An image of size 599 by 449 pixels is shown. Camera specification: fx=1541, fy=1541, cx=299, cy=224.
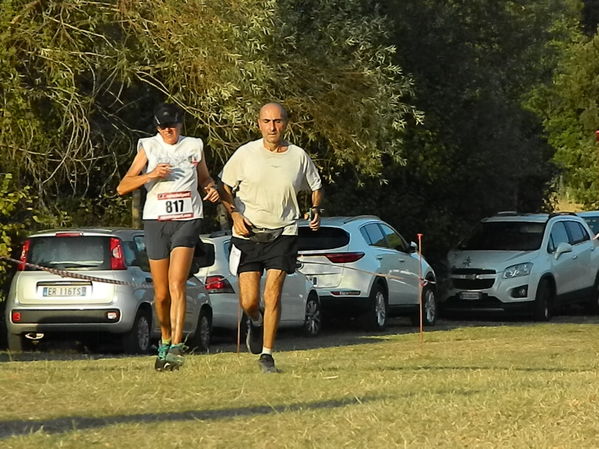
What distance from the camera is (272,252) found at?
11641 millimetres

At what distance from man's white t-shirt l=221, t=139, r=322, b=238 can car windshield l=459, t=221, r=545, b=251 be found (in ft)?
51.2

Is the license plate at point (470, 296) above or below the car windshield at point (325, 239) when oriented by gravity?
below

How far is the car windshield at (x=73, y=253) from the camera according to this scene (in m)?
18.1

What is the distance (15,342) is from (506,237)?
448 inches

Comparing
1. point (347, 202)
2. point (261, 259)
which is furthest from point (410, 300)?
point (261, 259)

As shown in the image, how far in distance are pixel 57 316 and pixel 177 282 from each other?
688cm

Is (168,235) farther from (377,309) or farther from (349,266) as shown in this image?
(377,309)

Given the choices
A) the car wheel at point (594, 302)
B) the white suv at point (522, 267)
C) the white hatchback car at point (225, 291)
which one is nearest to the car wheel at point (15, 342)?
the white hatchback car at point (225, 291)

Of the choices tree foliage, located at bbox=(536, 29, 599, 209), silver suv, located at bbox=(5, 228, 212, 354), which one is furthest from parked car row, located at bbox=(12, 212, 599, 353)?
tree foliage, located at bbox=(536, 29, 599, 209)

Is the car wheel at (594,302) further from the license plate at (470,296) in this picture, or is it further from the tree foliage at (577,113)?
the tree foliage at (577,113)

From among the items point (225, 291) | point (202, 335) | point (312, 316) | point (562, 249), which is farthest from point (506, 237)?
point (202, 335)

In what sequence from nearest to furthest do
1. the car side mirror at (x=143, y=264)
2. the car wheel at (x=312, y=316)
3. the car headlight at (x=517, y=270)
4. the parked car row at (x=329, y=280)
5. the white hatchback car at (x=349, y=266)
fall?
the parked car row at (x=329, y=280)
the car side mirror at (x=143, y=264)
the car wheel at (x=312, y=316)
the white hatchback car at (x=349, y=266)
the car headlight at (x=517, y=270)

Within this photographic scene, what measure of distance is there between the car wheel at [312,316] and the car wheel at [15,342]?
177 inches

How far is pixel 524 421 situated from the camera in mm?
8297
